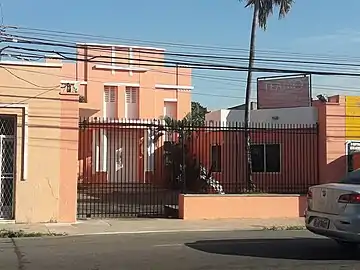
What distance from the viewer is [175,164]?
97.0ft

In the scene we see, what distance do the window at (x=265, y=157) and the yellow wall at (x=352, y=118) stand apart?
13.3 feet

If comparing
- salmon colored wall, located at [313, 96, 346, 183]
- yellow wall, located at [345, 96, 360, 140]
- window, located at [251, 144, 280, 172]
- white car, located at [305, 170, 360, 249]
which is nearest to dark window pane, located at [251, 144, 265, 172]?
window, located at [251, 144, 280, 172]

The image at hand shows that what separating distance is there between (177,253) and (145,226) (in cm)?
581

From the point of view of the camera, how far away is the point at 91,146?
2873cm

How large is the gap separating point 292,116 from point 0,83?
15.0m

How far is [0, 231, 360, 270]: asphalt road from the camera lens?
32.4 ft

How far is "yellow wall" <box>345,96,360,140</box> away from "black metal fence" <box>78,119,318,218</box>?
125 cm

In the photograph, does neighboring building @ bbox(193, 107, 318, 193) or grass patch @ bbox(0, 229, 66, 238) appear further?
neighboring building @ bbox(193, 107, 318, 193)

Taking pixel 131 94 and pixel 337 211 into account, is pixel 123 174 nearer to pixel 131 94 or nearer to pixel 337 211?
pixel 131 94

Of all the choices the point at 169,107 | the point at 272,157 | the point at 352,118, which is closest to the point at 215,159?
the point at 272,157

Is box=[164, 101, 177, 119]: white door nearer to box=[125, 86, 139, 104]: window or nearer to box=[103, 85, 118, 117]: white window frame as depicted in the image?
box=[125, 86, 139, 104]: window

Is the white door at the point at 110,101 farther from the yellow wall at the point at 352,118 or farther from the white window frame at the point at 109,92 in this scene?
the yellow wall at the point at 352,118

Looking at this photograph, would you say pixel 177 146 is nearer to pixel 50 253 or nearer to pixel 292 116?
pixel 292 116

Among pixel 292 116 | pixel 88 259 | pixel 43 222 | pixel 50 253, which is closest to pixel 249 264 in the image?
pixel 88 259
